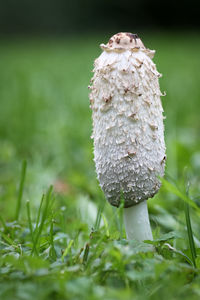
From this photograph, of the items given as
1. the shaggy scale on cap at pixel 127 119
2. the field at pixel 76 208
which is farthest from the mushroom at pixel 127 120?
the field at pixel 76 208

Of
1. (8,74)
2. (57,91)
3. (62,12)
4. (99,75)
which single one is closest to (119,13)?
(62,12)

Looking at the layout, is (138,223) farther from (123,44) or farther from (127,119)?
(123,44)

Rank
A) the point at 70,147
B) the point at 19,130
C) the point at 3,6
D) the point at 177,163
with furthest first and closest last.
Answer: the point at 3,6, the point at 19,130, the point at 70,147, the point at 177,163

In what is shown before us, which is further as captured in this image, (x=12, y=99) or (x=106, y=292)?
(x=12, y=99)

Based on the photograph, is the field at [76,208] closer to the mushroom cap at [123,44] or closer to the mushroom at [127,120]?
the mushroom at [127,120]

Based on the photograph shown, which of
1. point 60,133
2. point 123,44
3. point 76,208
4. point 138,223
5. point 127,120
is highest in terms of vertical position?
point 60,133

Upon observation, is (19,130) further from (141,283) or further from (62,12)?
(62,12)

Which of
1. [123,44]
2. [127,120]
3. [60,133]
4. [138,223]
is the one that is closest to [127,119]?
[127,120]

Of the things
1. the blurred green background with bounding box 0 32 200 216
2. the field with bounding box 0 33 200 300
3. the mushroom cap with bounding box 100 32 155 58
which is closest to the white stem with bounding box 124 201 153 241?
the field with bounding box 0 33 200 300
